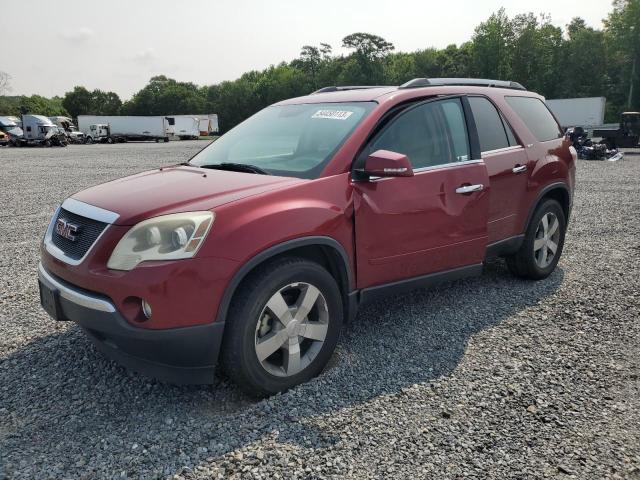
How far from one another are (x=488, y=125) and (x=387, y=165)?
1.72 m

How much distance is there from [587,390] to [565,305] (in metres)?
1.56

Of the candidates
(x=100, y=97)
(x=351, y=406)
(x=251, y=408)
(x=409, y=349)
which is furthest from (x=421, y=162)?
(x=100, y=97)

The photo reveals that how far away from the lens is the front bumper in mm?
2721

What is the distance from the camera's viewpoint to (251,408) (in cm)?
303

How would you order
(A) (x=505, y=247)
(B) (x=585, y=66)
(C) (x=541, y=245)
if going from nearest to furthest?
(A) (x=505, y=247)
(C) (x=541, y=245)
(B) (x=585, y=66)

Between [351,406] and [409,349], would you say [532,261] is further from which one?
[351,406]

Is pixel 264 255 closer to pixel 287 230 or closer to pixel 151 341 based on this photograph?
pixel 287 230

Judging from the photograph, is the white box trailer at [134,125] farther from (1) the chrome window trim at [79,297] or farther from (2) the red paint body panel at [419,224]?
(1) the chrome window trim at [79,297]

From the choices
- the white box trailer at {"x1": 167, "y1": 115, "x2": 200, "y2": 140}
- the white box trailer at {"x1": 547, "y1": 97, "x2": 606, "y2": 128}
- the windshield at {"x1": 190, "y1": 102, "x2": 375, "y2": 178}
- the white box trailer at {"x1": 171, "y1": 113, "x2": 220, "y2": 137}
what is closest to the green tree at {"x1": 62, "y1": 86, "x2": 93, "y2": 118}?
the white box trailer at {"x1": 171, "y1": 113, "x2": 220, "y2": 137}

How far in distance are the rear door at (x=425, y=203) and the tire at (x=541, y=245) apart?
975mm

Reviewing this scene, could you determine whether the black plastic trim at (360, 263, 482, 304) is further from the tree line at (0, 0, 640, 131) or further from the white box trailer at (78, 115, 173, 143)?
the tree line at (0, 0, 640, 131)

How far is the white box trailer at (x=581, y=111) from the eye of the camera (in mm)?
36019

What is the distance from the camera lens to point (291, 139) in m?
3.98

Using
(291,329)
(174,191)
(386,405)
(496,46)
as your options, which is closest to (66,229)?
(174,191)
